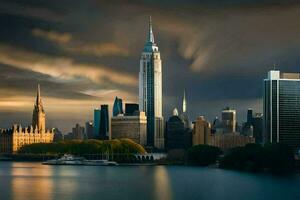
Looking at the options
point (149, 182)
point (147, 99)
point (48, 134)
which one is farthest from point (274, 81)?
point (149, 182)

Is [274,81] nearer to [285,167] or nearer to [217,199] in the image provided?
[285,167]

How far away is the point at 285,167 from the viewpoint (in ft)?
196

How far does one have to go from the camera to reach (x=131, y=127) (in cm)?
10438

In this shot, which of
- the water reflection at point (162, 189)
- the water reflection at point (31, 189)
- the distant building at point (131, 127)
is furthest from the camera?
the distant building at point (131, 127)

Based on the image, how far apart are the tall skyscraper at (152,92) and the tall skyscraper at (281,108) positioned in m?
16.4

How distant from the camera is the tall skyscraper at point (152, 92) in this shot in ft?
343

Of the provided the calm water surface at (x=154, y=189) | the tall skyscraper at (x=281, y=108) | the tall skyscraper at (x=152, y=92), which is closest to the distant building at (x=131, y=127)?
the tall skyscraper at (x=152, y=92)

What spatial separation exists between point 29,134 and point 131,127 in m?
13.4

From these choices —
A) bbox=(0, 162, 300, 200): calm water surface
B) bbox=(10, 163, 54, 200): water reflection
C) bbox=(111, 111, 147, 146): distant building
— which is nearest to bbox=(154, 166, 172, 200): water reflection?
bbox=(0, 162, 300, 200): calm water surface

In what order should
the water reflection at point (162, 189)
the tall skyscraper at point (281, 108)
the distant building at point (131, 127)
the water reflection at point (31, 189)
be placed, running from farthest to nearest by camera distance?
the distant building at point (131, 127)
the tall skyscraper at point (281, 108)
the water reflection at point (31, 189)
the water reflection at point (162, 189)

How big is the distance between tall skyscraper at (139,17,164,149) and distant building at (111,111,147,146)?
115cm

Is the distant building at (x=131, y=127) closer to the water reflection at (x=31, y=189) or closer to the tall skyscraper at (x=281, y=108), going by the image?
the tall skyscraper at (x=281, y=108)

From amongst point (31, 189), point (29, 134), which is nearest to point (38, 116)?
point (29, 134)

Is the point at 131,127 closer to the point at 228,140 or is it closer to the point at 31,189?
the point at 228,140
